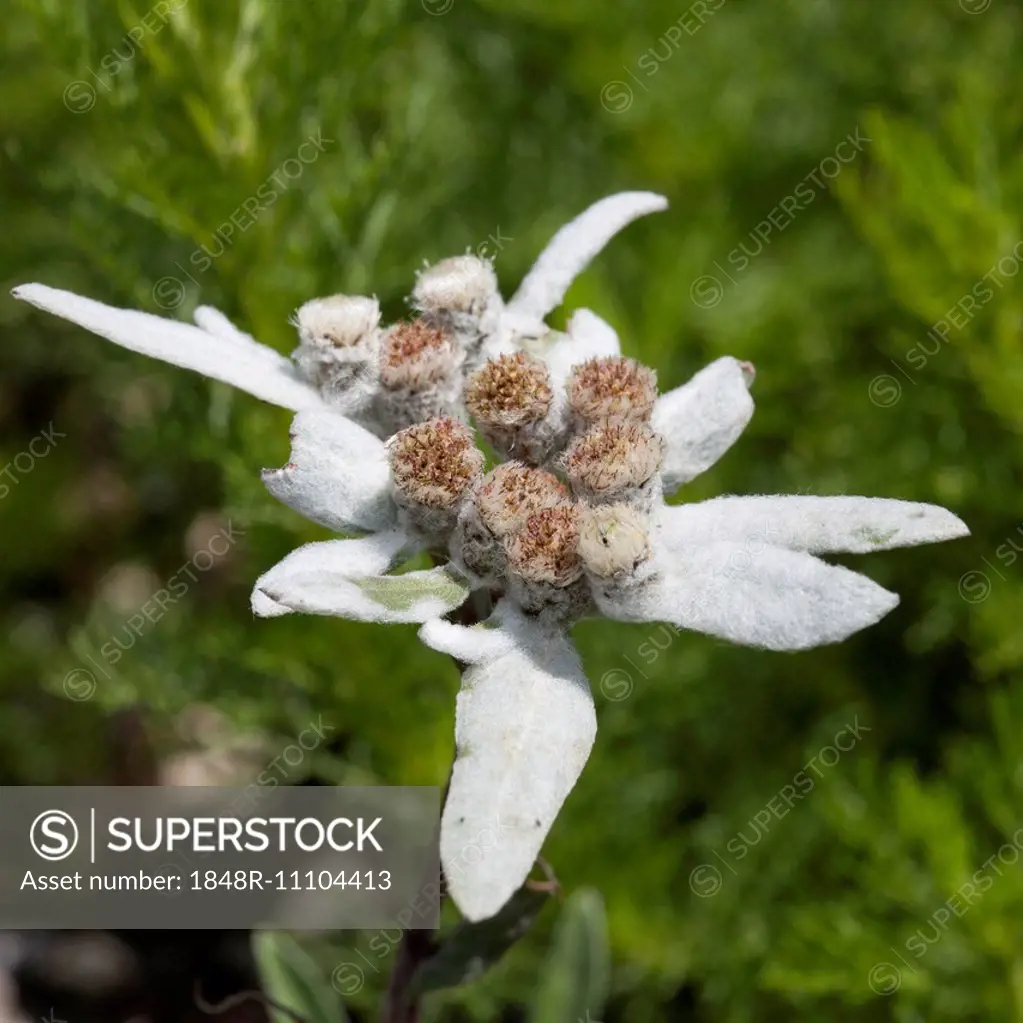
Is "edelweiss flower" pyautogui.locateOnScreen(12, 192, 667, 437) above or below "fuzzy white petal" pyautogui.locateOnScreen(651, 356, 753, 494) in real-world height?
below

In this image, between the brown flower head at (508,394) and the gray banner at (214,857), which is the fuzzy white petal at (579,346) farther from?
the gray banner at (214,857)

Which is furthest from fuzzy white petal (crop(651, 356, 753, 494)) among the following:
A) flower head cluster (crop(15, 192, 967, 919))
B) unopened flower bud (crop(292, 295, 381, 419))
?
unopened flower bud (crop(292, 295, 381, 419))

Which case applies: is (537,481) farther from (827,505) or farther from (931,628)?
(931,628)

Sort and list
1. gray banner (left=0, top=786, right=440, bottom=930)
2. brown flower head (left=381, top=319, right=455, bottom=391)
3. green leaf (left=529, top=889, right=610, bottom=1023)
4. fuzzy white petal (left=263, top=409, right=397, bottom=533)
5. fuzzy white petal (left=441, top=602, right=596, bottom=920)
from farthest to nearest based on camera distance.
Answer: gray banner (left=0, top=786, right=440, bottom=930), green leaf (left=529, top=889, right=610, bottom=1023), brown flower head (left=381, top=319, right=455, bottom=391), fuzzy white petal (left=263, top=409, right=397, bottom=533), fuzzy white petal (left=441, top=602, right=596, bottom=920)

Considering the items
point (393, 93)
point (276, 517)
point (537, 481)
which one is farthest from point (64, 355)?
point (537, 481)

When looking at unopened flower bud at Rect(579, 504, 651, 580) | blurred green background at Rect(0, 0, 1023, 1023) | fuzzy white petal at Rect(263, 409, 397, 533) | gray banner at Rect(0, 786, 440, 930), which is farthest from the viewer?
gray banner at Rect(0, 786, 440, 930)

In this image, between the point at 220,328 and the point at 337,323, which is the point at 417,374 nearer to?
the point at 337,323

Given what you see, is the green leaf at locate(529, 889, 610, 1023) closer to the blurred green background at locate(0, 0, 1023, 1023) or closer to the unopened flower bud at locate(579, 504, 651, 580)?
the blurred green background at locate(0, 0, 1023, 1023)

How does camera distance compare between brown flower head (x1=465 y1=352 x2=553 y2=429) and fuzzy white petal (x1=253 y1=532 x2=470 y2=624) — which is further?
brown flower head (x1=465 y1=352 x2=553 y2=429)
